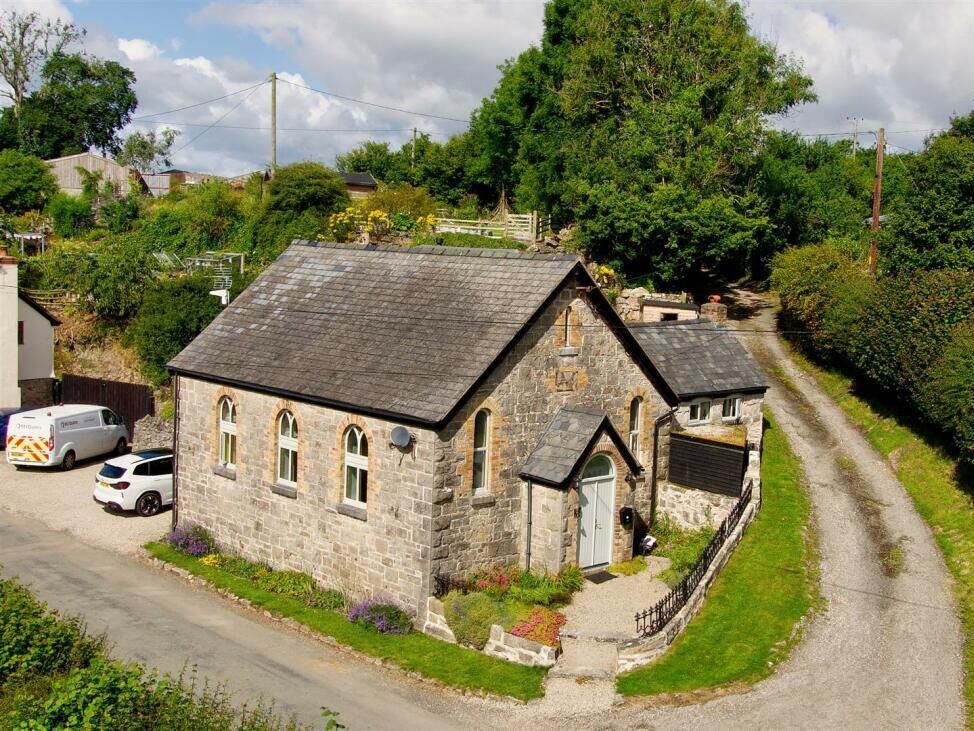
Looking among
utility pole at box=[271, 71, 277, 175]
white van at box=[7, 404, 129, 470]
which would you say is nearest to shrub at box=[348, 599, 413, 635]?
white van at box=[7, 404, 129, 470]

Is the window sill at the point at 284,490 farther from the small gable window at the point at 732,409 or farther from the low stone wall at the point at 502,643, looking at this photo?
the small gable window at the point at 732,409

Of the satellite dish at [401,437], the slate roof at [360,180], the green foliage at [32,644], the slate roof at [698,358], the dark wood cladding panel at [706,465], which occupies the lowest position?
the green foliage at [32,644]

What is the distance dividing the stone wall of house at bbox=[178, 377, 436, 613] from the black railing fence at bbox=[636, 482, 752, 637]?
479 cm

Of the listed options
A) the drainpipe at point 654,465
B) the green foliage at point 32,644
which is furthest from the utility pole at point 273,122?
the green foliage at point 32,644

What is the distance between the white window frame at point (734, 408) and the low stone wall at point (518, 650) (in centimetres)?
1317

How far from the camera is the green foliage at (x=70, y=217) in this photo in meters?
62.0

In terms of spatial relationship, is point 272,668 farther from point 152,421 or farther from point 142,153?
point 142,153

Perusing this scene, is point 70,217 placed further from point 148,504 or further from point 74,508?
point 148,504

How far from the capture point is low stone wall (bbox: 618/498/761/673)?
60.4 feet

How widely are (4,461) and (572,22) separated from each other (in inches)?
1458

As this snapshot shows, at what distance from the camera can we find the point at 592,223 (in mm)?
44312

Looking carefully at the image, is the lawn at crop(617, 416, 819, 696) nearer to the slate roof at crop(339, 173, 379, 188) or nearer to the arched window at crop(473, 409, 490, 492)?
the arched window at crop(473, 409, 490, 492)

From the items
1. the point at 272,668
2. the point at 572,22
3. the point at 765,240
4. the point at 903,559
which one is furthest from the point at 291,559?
the point at 572,22

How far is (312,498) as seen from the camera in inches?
894
